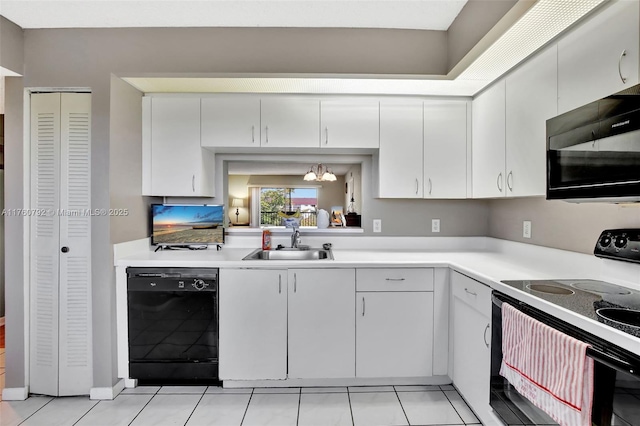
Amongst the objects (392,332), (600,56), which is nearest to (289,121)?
(392,332)

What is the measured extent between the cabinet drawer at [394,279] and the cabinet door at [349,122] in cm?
101

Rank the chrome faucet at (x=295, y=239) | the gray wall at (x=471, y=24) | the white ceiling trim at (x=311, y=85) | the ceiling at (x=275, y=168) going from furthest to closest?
1. the ceiling at (x=275, y=168)
2. the chrome faucet at (x=295, y=239)
3. the white ceiling trim at (x=311, y=85)
4. the gray wall at (x=471, y=24)

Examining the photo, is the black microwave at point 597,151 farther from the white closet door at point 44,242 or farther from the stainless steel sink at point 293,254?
the white closet door at point 44,242

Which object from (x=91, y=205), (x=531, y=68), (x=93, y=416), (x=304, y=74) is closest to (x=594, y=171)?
(x=531, y=68)

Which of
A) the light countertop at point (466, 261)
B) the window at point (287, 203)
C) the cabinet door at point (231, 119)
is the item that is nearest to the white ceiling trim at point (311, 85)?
the cabinet door at point (231, 119)

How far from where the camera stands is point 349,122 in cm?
249

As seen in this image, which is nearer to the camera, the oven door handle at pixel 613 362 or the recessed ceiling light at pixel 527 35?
the oven door handle at pixel 613 362

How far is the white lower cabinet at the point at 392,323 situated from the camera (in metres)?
2.15

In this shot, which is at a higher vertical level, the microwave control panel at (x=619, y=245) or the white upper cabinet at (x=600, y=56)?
the white upper cabinet at (x=600, y=56)

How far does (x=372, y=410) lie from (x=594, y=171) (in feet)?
5.65

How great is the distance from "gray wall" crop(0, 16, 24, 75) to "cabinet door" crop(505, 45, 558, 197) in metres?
3.15

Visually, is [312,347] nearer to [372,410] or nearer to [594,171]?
[372,410]

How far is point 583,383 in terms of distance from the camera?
1054 mm

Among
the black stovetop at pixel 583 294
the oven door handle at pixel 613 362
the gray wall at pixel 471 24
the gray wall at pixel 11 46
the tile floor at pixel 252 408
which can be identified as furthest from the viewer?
the gray wall at pixel 11 46
